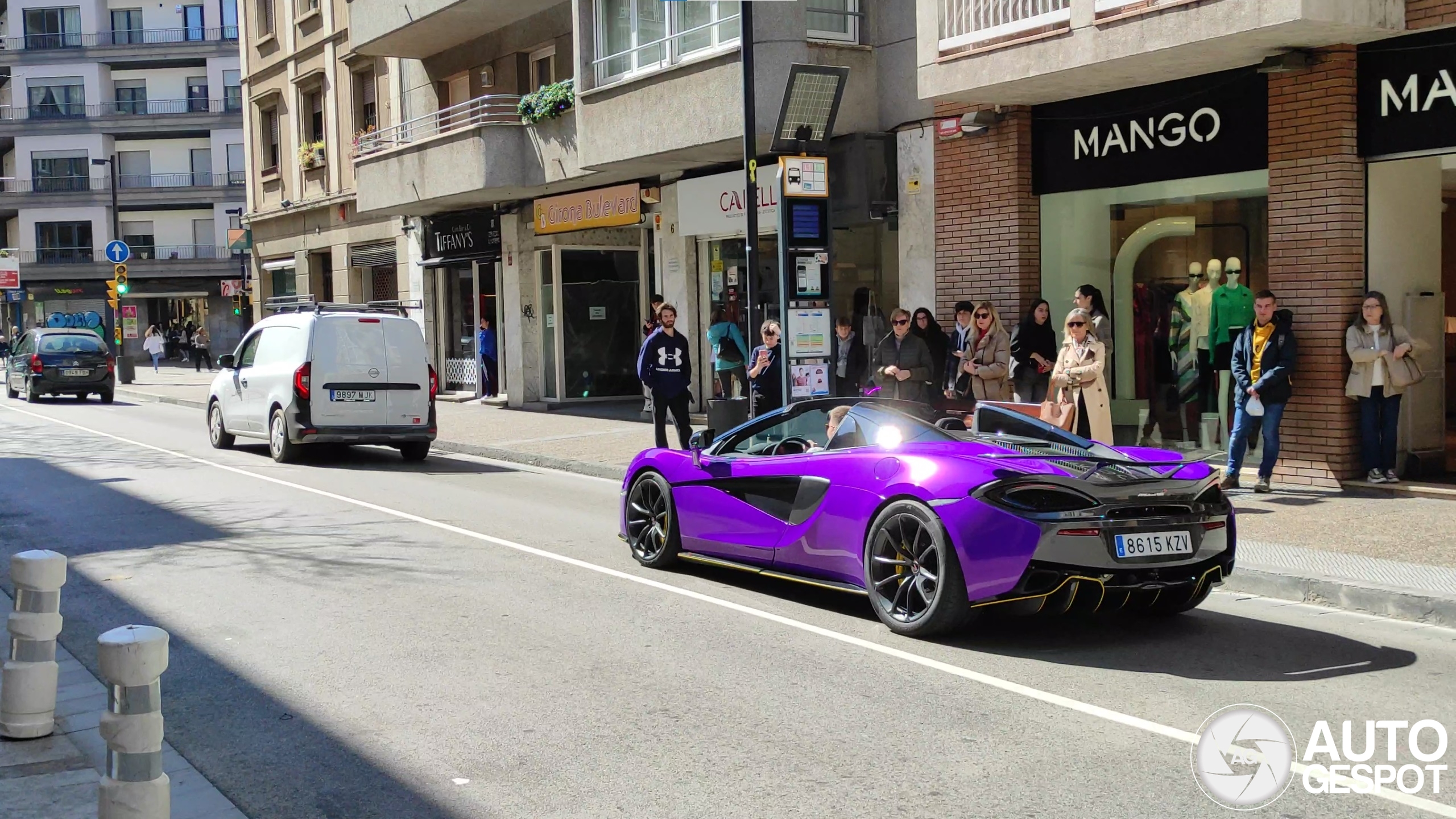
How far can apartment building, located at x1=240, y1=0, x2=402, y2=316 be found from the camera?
101 feet

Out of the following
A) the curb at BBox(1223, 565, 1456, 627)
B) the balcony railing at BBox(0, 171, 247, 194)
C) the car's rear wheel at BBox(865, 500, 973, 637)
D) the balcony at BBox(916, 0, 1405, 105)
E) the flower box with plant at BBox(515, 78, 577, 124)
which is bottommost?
the curb at BBox(1223, 565, 1456, 627)

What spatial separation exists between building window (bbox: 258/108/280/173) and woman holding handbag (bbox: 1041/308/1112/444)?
93.4ft

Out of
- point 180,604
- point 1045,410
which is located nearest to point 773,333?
point 1045,410

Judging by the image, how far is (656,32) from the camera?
19094mm

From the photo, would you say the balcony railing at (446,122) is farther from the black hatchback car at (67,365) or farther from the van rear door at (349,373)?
the van rear door at (349,373)

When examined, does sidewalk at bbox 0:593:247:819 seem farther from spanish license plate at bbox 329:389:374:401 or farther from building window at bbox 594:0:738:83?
building window at bbox 594:0:738:83

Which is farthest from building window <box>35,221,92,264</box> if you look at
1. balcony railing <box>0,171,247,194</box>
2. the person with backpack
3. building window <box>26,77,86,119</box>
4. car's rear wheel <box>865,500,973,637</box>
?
car's rear wheel <box>865,500,973,637</box>

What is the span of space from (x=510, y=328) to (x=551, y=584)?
17906mm

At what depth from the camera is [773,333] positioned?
14.7 meters

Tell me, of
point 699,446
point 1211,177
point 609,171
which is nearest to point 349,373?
point 609,171

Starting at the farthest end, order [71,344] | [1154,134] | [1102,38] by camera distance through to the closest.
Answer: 1. [71,344]
2. [1154,134]
3. [1102,38]

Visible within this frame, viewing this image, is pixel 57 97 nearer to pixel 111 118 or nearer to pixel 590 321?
pixel 111 118

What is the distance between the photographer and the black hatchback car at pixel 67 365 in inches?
1172

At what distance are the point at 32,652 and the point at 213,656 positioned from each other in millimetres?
1481
